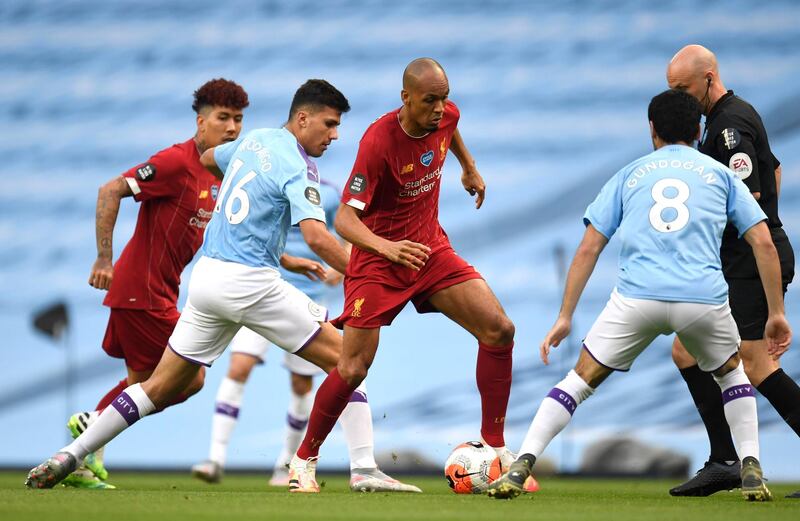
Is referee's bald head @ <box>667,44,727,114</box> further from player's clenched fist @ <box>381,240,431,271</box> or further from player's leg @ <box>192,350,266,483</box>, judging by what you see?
player's leg @ <box>192,350,266,483</box>

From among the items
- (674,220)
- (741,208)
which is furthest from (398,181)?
(741,208)

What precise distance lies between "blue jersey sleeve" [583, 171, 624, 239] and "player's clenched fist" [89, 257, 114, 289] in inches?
104

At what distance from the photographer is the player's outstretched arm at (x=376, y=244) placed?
5.63 metres

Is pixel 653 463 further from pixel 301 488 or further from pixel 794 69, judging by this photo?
pixel 301 488

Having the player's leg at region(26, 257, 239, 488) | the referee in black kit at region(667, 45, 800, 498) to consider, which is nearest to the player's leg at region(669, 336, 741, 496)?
the referee in black kit at region(667, 45, 800, 498)

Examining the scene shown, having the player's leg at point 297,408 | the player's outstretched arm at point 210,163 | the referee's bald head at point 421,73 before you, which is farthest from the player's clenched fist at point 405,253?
the player's leg at point 297,408

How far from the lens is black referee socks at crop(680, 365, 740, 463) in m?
6.01

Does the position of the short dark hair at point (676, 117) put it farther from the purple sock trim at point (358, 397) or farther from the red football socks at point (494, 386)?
the purple sock trim at point (358, 397)

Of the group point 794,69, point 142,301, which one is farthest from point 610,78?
point 142,301

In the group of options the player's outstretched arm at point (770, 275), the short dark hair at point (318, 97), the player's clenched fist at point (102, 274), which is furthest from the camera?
the player's clenched fist at point (102, 274)

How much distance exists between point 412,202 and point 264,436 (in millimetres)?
3967

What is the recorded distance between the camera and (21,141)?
10102 mm

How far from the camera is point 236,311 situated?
5828 millimetres

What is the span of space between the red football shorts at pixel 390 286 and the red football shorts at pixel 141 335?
1211 millimetres
